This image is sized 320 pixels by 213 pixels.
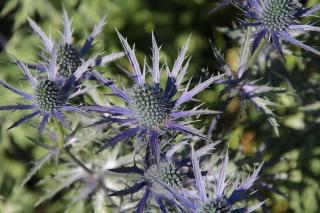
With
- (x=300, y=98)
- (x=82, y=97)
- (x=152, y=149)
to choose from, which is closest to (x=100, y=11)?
(x=82, y=97)

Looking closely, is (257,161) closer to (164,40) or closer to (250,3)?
(250,3)

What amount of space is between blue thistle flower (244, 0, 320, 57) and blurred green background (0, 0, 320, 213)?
40cm

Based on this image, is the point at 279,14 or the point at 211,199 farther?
the point at 279,14

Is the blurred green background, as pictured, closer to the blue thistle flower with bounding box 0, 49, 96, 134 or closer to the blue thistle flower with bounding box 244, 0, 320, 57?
the blue thistle flower with bounding box 244, 0, 320, 57

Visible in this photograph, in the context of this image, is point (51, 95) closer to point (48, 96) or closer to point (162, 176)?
point (48, 96)

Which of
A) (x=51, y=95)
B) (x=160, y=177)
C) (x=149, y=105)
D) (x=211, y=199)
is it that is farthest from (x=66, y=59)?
(x=211, y=199)

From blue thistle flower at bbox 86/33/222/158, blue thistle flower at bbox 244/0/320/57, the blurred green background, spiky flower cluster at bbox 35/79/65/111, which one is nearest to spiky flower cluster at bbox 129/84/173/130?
blue thistle flower at bbox 86/33/222/158

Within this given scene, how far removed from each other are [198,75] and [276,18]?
72 cm

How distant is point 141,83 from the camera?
55.9 inches

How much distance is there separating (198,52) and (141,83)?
118cm

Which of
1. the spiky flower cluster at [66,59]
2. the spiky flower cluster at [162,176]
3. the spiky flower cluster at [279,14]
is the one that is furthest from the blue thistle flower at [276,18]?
the spiky flower cluster at [66,59]

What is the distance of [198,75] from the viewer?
2.10 m

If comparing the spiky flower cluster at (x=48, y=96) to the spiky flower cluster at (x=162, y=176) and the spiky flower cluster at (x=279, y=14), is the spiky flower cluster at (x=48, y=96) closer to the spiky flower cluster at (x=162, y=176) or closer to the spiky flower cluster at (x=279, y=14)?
the spiky flower cluster at (x=162, y=176)

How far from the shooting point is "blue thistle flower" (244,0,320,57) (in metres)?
1.42
